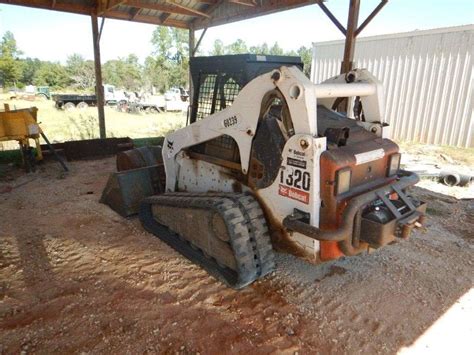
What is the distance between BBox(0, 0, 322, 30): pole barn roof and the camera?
7824 mm

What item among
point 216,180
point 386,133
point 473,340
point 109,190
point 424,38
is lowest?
point 473,340

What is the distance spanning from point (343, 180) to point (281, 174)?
487 millimetres

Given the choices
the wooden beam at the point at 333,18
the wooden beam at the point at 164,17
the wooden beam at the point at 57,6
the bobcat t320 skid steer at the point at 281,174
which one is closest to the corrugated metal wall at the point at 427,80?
the wooden beam at the point at 333,18

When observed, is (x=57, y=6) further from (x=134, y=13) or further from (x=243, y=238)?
(x=243, y=238)

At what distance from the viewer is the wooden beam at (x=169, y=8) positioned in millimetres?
8219

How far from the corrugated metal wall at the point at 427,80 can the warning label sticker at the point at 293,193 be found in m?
9.19

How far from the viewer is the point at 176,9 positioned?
29.7 ft

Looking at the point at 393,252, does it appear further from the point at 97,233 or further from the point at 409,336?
the point at 97,233

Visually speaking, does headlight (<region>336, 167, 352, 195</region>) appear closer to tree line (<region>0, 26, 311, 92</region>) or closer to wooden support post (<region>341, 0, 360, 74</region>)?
wooden support post (<region>341, 0, 360, 74</region>)

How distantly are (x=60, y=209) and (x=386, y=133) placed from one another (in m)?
4.46

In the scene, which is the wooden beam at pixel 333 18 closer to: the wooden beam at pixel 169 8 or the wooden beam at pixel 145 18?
the wooden beam at pixel 169 8

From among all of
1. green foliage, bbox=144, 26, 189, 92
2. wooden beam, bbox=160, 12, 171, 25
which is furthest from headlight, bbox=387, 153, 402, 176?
green foliage, bbox=144, 26, 189, 92

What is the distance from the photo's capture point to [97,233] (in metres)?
4.16

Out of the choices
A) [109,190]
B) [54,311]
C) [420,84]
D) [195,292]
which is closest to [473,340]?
[195,292]
